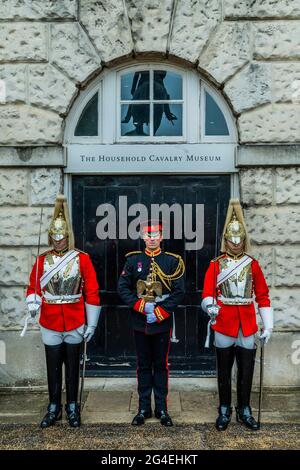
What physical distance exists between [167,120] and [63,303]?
255 centimetres

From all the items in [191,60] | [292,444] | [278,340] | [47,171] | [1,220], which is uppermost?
[191,60]

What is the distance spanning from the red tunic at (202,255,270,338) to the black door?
1281mm

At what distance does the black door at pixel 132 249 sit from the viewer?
6.72 metres

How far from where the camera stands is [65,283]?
5.51 metres

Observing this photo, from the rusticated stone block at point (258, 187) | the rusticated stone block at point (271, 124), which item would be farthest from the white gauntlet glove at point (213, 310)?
the rusticated stone block at point (271, 124)

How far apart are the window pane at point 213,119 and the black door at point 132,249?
1.73ft

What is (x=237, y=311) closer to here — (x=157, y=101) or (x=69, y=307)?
(x=69, y=307)

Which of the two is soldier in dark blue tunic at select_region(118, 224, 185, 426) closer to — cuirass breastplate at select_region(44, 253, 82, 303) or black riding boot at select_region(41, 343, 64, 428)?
cuirass breastplate at select_region(44, 253, 82, 303)

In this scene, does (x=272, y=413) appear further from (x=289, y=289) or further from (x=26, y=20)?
(x=26, y=20)

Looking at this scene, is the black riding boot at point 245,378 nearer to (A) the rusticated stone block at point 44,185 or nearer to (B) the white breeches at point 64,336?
(B) the white breeches at point 64,336

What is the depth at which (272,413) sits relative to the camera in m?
5.84

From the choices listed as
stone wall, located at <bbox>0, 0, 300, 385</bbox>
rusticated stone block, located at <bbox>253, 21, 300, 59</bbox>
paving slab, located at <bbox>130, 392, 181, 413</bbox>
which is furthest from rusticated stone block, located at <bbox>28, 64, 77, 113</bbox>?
paving slab, located at <bbox>130, 392, 181, 413</bbox>

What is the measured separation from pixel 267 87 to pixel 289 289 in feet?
7.33

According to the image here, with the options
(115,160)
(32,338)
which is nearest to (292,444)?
(32,338)
